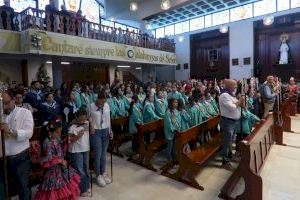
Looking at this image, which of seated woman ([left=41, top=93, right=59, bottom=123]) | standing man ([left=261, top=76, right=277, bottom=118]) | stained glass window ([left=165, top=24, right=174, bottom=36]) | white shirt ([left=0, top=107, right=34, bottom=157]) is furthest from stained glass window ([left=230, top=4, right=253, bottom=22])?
white shirt ([left=0, top=107, right=34, bottom=157])

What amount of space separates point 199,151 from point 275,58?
12224 mm

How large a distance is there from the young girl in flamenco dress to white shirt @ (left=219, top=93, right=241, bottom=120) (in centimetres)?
289

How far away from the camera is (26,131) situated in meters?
2.98

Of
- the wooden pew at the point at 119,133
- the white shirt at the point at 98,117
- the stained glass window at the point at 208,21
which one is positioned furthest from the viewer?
the stained glass window at the point at 208,21

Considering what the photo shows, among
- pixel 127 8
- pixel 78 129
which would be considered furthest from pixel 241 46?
pixel 78 129

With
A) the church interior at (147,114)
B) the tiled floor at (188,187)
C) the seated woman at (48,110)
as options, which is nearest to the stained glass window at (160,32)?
the church interior at (147,114)

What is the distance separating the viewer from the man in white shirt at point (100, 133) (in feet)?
13.6

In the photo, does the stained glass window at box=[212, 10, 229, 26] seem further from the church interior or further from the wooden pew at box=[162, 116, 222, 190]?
the wooden pew at box=[162, 116, 222, 190]

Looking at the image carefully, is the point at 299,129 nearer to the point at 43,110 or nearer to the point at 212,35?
the point at 43,110

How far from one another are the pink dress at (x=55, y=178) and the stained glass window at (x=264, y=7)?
14.6 m

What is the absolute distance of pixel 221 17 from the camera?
1653 centimetres

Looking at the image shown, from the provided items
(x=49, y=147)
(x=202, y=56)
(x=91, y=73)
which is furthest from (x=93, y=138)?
(x=202, y=56)

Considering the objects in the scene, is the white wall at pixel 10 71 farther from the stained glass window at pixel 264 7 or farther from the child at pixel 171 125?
the stained glass window at pixel 264 7

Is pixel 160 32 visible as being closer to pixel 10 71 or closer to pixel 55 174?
pixel 10 71
